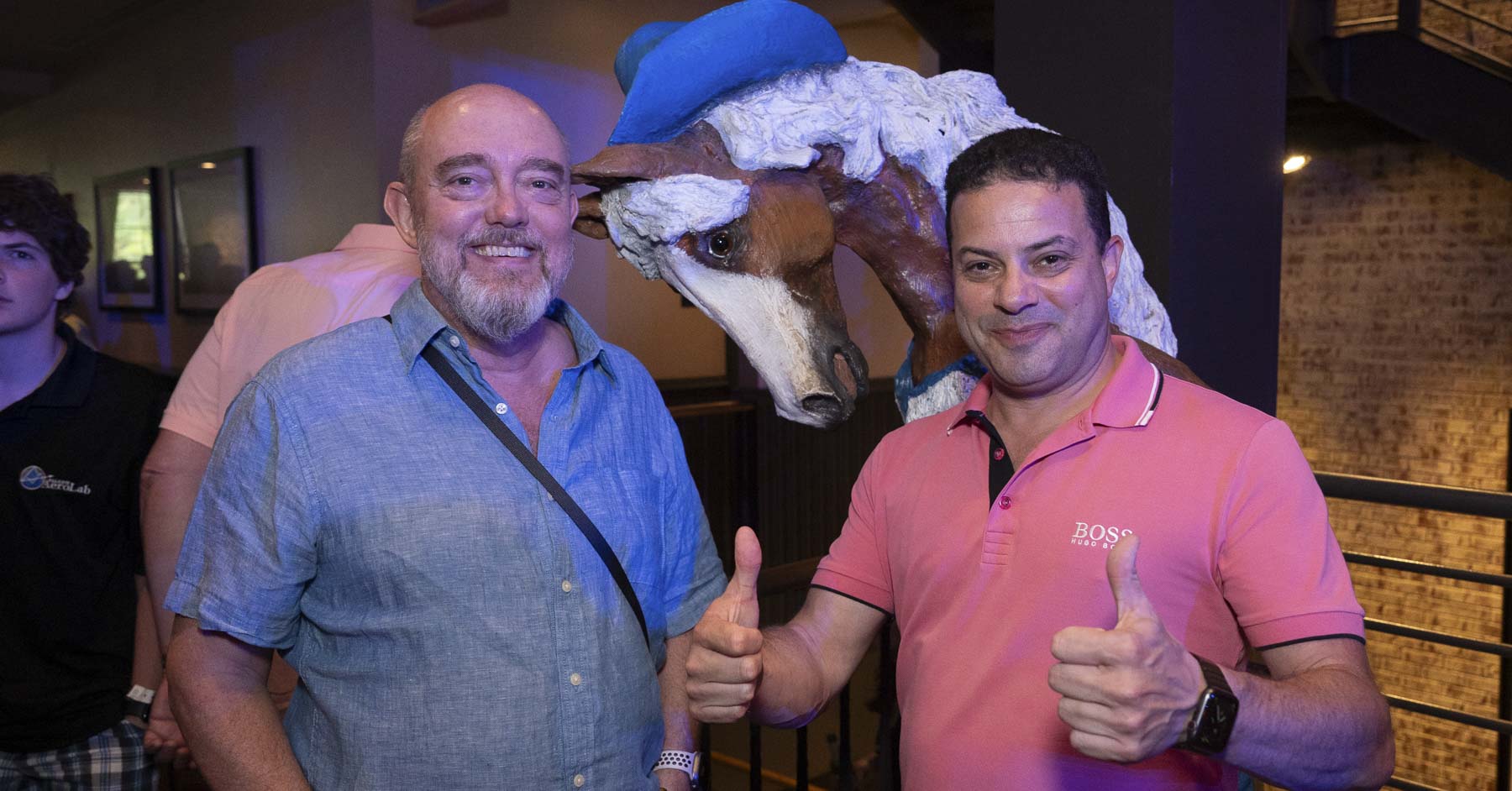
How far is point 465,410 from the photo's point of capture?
1.44m

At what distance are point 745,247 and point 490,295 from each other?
38 centimetres

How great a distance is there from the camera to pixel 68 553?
2047 mm

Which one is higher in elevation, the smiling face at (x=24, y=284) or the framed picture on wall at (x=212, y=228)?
the framed picture on wall at (x=212, y=228)

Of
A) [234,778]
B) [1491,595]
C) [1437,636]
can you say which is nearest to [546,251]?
[234,778]

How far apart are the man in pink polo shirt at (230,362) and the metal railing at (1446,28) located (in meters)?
5.66

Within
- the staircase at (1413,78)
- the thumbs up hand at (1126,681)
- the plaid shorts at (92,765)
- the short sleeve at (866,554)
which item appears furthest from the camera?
the staircase at (1413,78)

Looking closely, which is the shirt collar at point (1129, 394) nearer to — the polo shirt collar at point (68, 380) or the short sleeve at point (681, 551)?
the short sleeve at point (681, 551)

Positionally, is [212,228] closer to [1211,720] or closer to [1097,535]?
[1097,535]

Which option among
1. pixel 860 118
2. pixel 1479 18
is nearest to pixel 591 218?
pixel 860 118

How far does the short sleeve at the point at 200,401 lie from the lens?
201 cm

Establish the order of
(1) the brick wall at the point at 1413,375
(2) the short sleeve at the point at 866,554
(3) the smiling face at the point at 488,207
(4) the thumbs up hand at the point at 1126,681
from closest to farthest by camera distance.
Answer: (4) the thumbs up hand at the point at 1126,681
(3) the smiling face at the point at 488,207
(2) the short sleeve at the point at 866,554
(1) the brick wall at the point at 1413,375

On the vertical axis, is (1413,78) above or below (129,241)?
above

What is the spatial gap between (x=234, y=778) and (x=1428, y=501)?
103 inches

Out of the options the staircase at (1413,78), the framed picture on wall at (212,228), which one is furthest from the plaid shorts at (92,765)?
the staircase at (1413,78)
